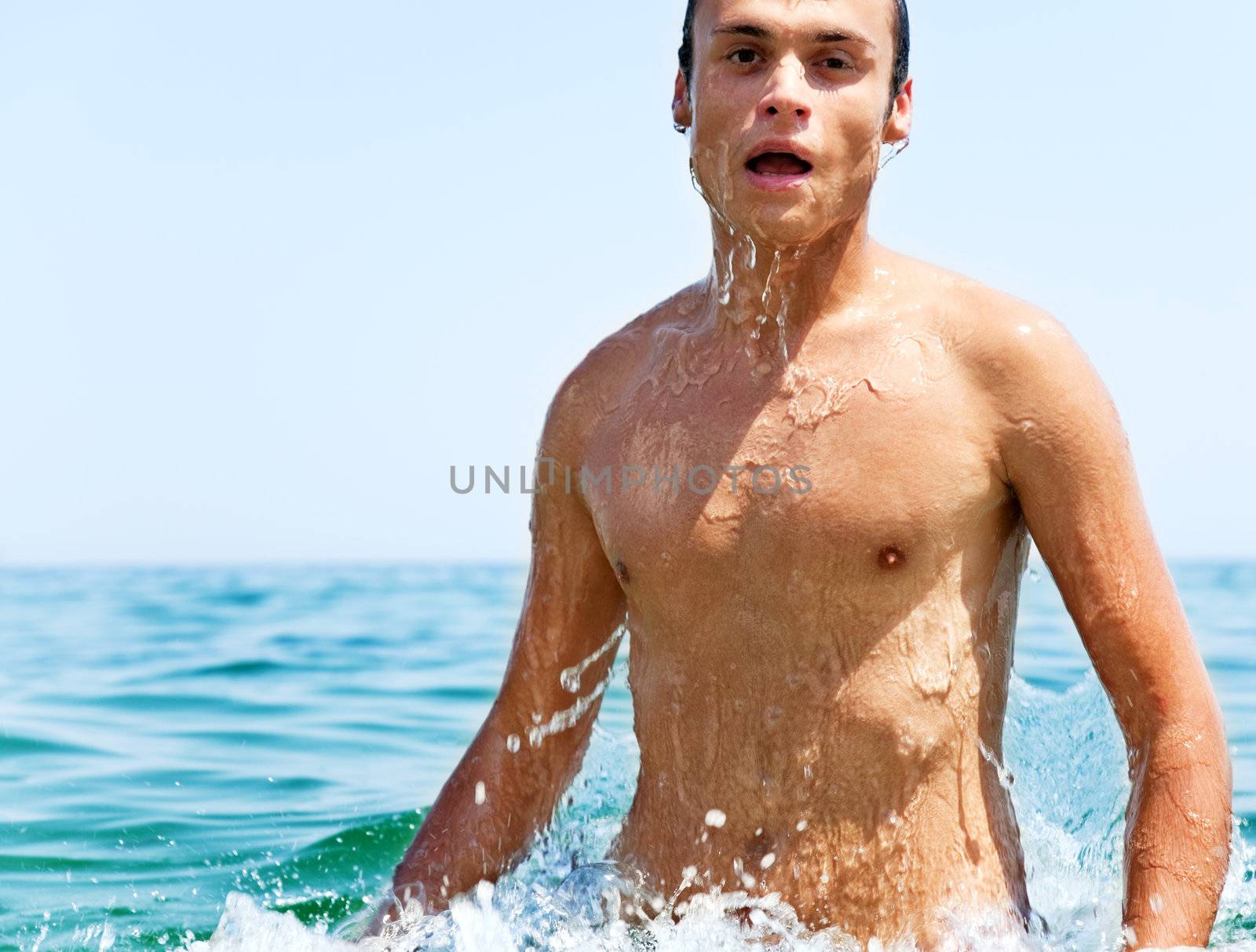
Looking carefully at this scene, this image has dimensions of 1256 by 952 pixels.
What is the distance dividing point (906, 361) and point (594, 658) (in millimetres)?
894

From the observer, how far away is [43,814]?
4938mm

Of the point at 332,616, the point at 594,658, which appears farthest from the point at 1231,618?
the point at 594,658

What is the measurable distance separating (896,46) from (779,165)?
1.13 feet

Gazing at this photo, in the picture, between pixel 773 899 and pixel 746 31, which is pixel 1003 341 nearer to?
pixel 746 31

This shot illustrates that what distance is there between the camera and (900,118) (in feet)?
8.67

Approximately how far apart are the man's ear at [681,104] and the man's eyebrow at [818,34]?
22 centimetres

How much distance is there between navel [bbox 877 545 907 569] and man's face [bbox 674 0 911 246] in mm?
520

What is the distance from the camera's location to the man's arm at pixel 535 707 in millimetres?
2875

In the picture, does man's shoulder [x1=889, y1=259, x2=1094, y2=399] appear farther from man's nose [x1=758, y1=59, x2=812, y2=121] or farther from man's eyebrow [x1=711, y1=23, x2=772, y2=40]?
man's eyebrow [x1=711, y1=23, x2=772, y2=40]

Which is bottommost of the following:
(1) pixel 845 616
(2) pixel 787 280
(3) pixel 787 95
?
(1) pixel 845 616

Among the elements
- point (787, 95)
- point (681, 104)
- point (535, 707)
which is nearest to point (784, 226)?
point (787, 95)

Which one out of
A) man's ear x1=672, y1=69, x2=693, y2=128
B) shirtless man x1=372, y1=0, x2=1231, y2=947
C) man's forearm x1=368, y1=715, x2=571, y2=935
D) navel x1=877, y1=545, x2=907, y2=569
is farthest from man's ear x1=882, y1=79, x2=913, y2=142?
man's forearm x1=368, y1=715, x2=571, y2=935

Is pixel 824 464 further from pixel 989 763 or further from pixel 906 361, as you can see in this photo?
pixel 989 763

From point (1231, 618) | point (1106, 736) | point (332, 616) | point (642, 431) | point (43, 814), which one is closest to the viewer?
point (642, 431)
